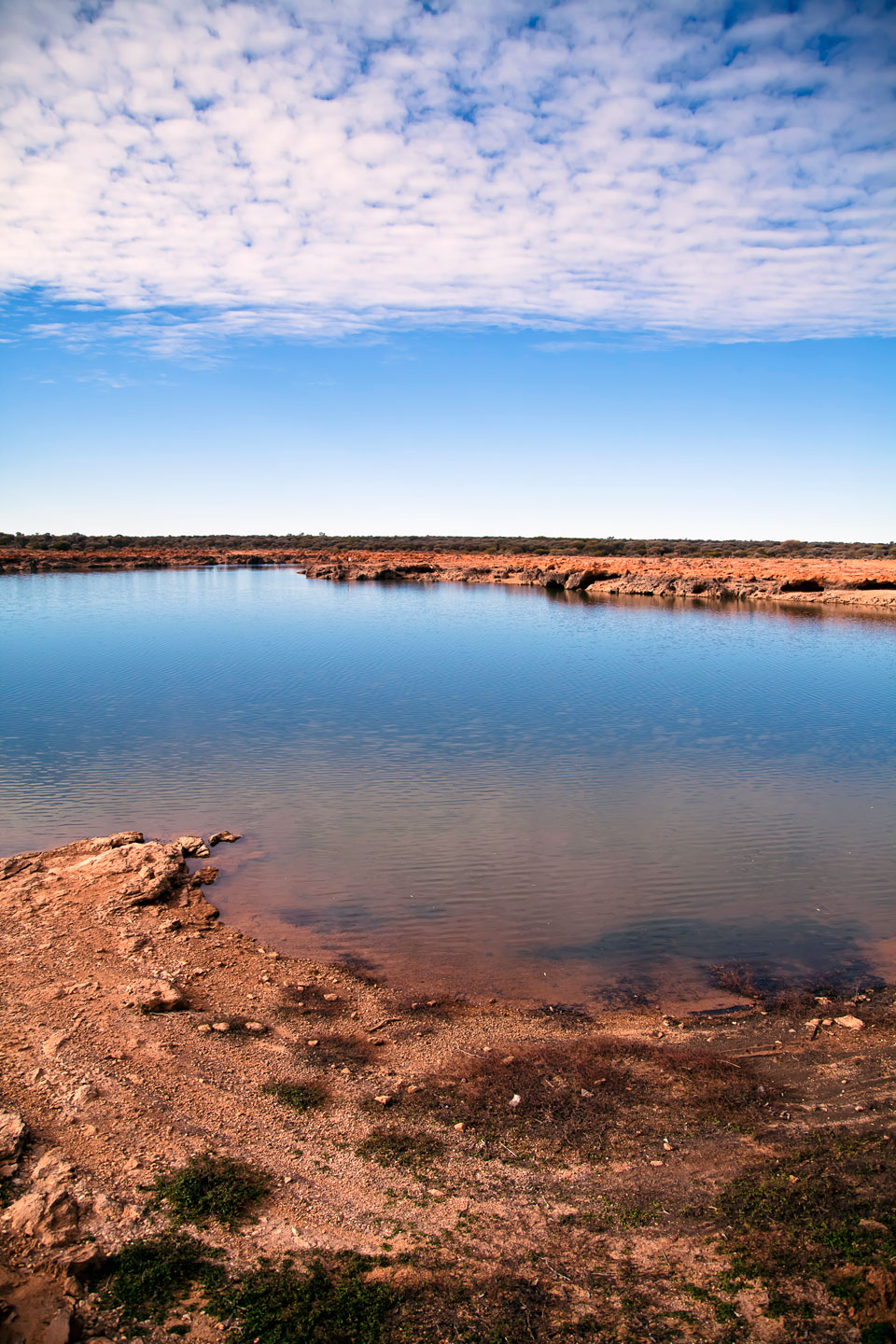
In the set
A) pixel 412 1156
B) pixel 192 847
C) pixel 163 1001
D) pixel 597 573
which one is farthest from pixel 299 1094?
pixel 597 573

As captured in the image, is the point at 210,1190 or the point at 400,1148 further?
the point at 400,1148

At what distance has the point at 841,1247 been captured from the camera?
16.9 ft

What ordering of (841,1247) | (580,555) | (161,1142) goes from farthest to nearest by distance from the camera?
(580,555), (161,1142), (841,1247)

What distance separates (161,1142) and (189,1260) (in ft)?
4.03

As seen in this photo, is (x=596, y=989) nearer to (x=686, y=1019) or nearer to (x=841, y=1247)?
(x=686, y=1019)

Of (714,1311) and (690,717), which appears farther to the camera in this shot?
(690,717)

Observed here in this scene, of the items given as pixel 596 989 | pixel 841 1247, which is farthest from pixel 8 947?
pixel 841 1247

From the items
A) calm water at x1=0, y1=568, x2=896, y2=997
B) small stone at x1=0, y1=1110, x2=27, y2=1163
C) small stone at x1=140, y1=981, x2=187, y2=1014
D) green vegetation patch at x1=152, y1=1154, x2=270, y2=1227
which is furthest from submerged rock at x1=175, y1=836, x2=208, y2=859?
green vegetation patch at x1=152, y1=1154, x2=270, y2=1227

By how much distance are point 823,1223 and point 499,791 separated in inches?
415

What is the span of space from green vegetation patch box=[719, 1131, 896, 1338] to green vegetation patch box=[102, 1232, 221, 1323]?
3440 millimetres

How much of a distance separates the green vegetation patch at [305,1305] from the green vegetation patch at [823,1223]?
2.39 m

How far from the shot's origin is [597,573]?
231 feet

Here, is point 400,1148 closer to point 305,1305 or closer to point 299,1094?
point 299,1094

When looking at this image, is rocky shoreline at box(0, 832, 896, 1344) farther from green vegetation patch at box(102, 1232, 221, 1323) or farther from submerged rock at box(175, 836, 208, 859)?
submerged rock at box(175, 836, 208, 859)
